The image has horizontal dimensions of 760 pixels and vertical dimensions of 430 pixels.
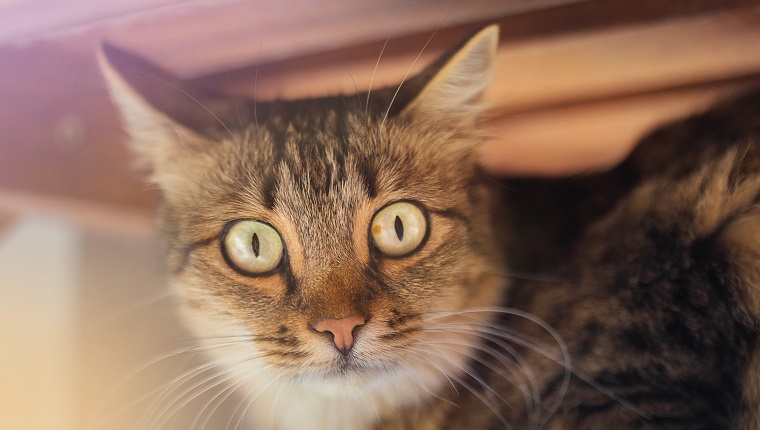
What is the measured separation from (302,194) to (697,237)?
0.57 metres

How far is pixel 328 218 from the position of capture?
75cm

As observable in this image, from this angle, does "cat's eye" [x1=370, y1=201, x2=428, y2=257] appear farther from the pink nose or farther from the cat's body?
the cat's body

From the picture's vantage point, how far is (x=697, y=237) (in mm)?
874

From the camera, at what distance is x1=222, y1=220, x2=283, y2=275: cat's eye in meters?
0.78

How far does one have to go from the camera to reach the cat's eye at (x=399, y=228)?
782 millimetres

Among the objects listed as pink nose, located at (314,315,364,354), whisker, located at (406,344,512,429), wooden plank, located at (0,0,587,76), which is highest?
wooden plank, located at (0,0,587,76)

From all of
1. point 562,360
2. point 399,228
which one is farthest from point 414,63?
point 562,360

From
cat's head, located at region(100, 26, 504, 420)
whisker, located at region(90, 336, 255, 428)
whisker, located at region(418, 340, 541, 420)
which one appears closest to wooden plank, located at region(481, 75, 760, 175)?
cat's head, located at region(100, 26, 504, 420)

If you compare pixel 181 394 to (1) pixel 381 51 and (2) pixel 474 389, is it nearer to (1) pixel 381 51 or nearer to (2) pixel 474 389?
(2) pixel 474 389

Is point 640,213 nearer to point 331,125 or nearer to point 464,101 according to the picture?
point 464,101

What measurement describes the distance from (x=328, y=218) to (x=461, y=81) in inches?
10.6

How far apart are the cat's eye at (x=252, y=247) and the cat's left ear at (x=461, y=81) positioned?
0.83ft

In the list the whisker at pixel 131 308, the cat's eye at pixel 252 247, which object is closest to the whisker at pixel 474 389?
the cat's eye at pixel 252 247

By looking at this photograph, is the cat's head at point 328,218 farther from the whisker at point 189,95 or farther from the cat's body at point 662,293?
the cat's body at point 662,293
